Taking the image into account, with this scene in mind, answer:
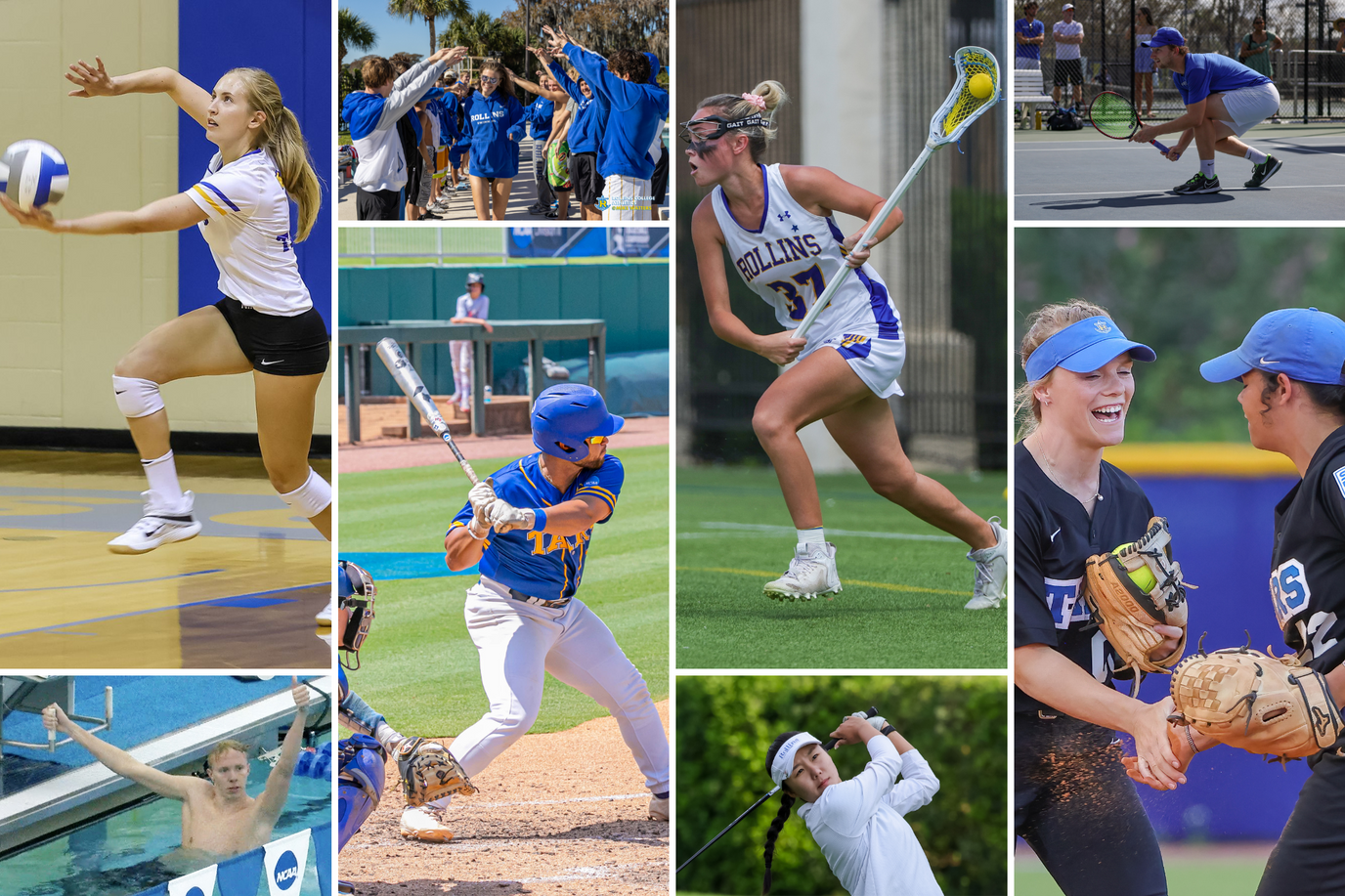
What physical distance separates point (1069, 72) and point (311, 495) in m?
6.38

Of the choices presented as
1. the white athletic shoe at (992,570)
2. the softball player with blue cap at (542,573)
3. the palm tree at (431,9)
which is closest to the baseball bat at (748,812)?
the softball player with blue cap at (542,573)

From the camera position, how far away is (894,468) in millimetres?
3664

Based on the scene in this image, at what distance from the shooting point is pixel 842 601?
393 centimetres

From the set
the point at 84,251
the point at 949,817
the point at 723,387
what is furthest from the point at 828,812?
the point at 84,251

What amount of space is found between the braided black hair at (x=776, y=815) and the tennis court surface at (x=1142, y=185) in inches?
86.0

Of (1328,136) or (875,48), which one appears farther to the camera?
(1328,136)

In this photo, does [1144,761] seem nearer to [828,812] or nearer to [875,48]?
[828,812]

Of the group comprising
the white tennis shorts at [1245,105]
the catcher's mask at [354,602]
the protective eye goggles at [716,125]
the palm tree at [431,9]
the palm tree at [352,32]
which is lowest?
the catcher's mask at [354,602]

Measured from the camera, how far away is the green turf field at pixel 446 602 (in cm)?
438

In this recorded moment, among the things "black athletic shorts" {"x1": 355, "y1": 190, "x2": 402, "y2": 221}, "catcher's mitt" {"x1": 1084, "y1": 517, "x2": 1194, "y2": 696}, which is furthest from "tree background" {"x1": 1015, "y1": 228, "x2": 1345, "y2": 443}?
"black athletic shorts" {"x1": 355, "y1": 190, "x2": 402, "y2": 221}

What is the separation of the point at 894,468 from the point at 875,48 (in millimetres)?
2466

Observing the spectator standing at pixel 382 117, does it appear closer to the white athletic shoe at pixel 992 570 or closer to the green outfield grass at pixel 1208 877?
the white athletic shoe at pixel 992 570

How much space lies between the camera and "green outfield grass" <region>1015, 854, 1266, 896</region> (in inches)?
143

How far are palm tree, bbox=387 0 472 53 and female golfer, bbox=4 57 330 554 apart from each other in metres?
0.50
